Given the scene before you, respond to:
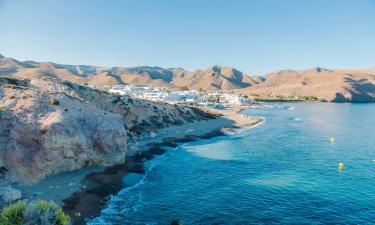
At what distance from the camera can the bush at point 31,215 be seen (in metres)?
23.1

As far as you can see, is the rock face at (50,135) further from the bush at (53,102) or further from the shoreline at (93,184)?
the shoreline at (93,184)

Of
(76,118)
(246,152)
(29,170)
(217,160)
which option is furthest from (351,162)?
(29,170)

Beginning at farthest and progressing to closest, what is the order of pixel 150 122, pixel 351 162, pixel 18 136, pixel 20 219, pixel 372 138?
pixel 150 122 < pixel 372 138 < pixel 351 162 < pixel 18 136 < pixel 20 219

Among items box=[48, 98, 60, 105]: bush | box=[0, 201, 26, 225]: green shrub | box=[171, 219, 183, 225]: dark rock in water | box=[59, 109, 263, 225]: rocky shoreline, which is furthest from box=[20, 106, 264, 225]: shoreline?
box=[48, 98, 60, 105]: bush

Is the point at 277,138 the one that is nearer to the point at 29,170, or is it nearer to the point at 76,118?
the point at 76,118

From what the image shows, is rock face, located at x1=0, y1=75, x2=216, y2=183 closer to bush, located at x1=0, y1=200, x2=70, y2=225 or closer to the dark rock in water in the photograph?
bush, located at x1=0, y1=200, x2=70, y2=225

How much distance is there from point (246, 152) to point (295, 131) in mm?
38285

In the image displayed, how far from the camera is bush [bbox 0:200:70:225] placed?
23.1 metres

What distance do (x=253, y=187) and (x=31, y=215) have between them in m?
28.3

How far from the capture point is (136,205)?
1411 inches

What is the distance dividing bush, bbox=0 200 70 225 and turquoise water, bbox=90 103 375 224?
754 centimetres

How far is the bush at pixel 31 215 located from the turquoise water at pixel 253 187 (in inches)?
297

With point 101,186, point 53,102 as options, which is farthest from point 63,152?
point 53,102

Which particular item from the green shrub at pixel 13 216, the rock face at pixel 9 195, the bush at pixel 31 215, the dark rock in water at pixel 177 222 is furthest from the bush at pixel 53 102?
the dark rock in water at pixel 177 222
